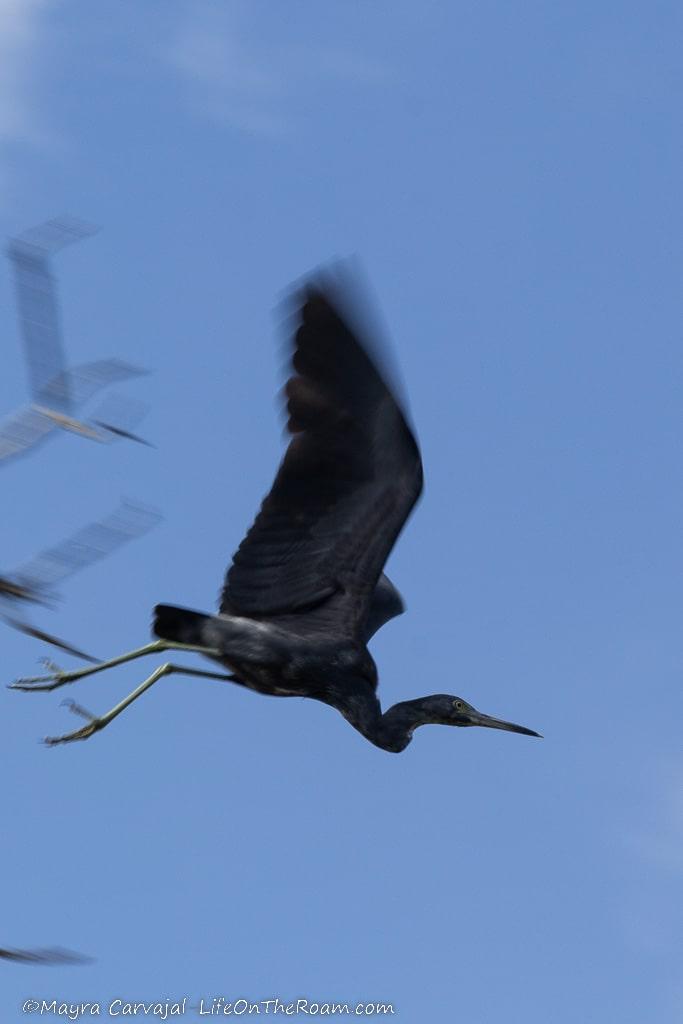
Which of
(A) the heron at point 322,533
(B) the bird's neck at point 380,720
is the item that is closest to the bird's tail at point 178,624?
(A) the heron at point 322,533

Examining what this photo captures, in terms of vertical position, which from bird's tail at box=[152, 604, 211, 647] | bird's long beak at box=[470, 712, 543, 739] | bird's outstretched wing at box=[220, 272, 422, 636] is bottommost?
bird's long beak at box=[470, 712, 543, 739]

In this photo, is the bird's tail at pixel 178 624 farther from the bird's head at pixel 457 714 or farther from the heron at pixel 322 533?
the bird's head at pixel 457 714

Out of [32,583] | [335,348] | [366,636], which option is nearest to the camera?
[32,583]

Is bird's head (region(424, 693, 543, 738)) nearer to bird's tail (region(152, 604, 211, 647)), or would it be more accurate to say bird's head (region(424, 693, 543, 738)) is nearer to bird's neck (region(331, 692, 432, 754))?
bird's neck (region(331, 692, 432, 754))

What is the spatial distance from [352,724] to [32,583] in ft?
23.1

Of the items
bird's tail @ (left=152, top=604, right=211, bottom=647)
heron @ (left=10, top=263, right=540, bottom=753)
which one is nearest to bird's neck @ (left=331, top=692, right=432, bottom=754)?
heron @ (left=10, top=263, right=540, bottom=753)

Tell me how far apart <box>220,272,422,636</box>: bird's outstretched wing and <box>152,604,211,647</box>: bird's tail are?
0.76 feet

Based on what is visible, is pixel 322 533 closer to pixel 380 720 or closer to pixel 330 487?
pixel 330 487

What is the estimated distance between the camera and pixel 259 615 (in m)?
8.80

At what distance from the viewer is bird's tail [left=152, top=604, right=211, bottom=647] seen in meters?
8.53

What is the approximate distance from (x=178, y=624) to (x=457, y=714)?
191 centimetres

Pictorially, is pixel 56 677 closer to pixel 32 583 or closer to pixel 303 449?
pixel 303 449

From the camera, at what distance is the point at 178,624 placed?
860cm

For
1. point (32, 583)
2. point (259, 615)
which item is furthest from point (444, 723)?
point (32, 583)
